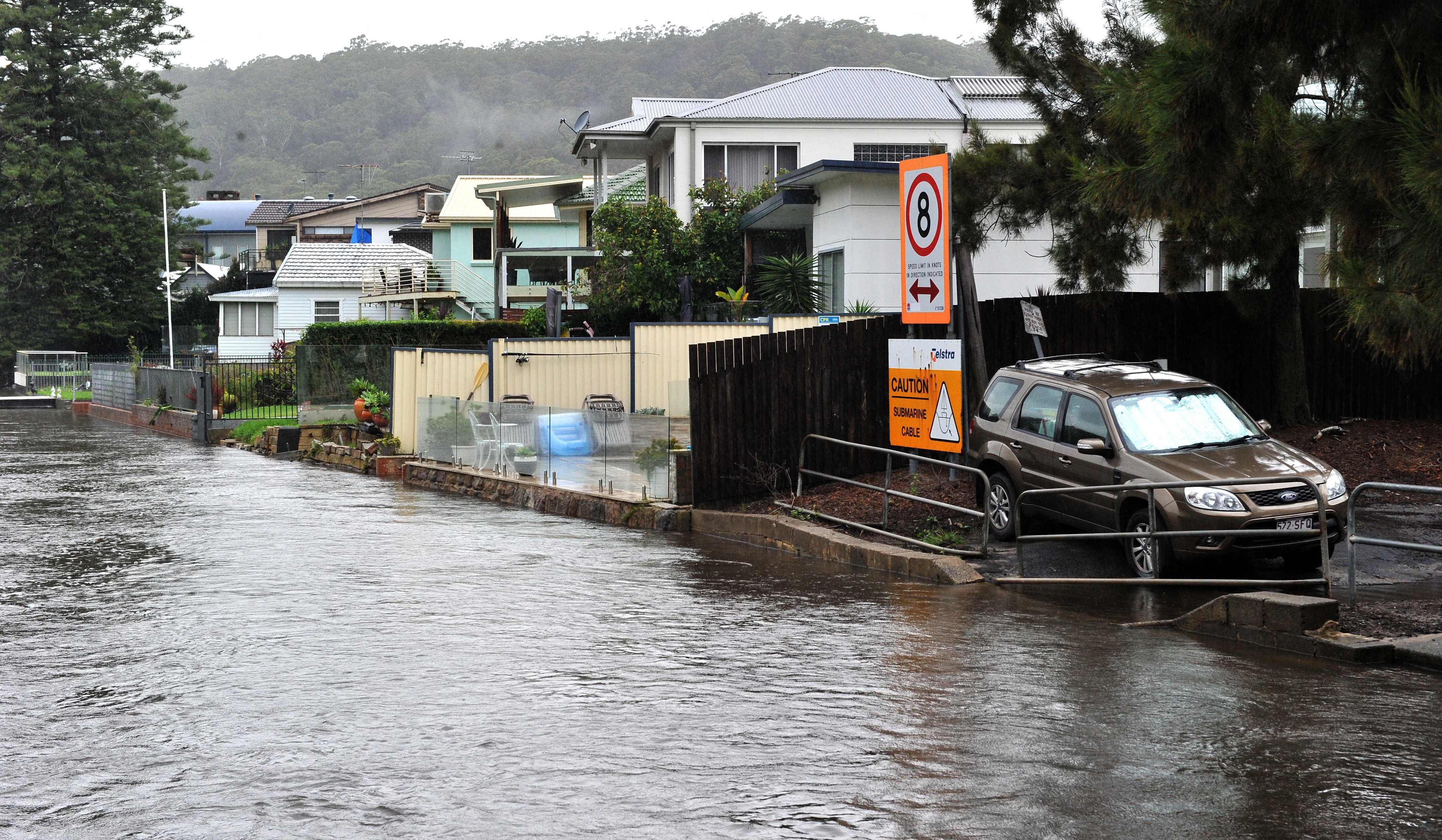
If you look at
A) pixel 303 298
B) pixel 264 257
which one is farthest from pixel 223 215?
pixel 303 298

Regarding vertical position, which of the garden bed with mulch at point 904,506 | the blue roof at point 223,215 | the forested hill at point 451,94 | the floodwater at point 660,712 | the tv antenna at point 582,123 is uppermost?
the forested hill at point 451,94

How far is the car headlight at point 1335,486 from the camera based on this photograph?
Result: 11469 mm

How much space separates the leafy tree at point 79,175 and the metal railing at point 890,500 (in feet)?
203

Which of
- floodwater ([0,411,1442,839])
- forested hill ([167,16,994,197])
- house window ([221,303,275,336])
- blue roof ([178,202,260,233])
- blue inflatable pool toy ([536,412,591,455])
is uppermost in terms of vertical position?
forested hill ([167,16,994,197])

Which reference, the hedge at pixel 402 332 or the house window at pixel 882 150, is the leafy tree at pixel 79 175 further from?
the house window at pixel 882 150

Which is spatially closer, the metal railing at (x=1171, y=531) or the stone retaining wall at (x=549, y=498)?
the metal railing at (x=1171, y=531)

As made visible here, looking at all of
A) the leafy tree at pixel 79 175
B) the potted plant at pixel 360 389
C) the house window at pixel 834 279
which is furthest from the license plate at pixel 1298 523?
the leafy tree at pixel 79 175

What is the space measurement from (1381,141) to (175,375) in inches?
1375

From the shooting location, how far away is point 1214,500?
436 inches

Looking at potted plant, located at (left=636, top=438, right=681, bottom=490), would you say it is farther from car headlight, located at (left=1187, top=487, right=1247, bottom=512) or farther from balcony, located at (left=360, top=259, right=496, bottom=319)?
balcony, located at (left=360, top=259, right=496, bottom=319)

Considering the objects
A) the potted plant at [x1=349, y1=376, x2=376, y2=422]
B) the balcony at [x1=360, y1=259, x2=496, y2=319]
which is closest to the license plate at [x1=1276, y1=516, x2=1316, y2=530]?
the potted plant at [x1=349, y1=376, x2=376, y2=422]

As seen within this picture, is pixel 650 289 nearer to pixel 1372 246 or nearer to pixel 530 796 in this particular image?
pixel 1372 246

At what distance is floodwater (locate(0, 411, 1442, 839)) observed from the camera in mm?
5598

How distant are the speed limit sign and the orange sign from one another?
287 mm
